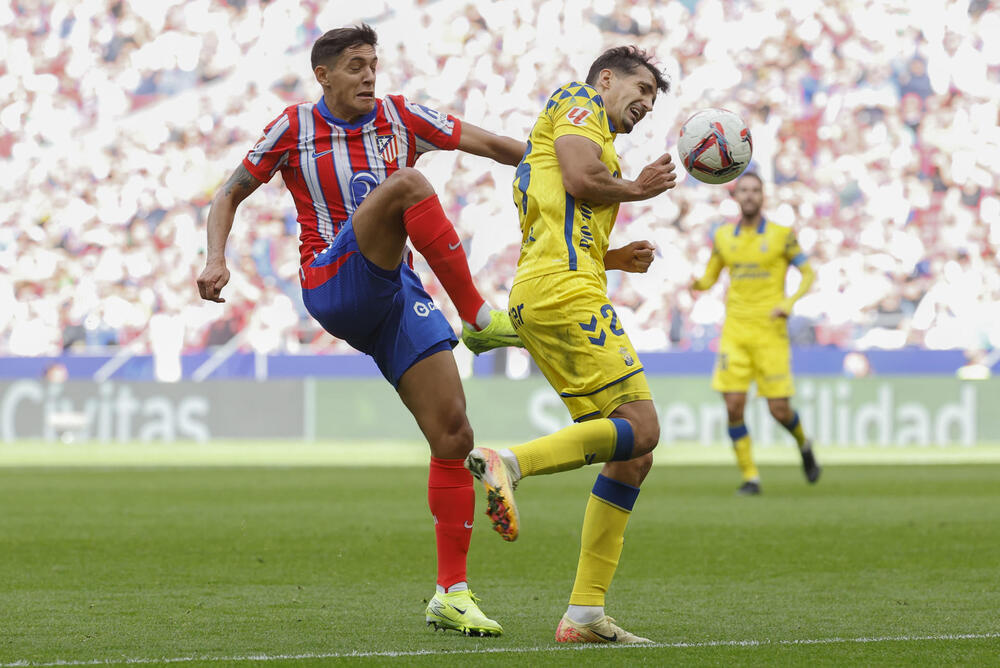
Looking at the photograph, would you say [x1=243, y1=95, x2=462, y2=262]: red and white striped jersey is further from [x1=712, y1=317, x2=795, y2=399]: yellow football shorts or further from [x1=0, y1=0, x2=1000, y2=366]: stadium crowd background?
[x1=0, y1=0, x2=1000, y2=366]: stadium crowd background

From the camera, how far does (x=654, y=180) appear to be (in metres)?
4.58

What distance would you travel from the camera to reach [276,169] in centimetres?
543

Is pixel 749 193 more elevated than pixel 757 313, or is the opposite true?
pixel 749 193

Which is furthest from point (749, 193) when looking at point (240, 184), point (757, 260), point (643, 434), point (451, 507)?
point (643, 434)

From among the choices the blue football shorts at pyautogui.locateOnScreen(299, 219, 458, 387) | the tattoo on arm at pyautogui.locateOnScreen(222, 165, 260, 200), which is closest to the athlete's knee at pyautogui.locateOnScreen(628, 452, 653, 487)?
the blue football shorts at pyautogui.locateOnScreen(299, 219, 458, 387)

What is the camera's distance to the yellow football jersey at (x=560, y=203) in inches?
186

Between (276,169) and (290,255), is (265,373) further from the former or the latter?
(276,169)

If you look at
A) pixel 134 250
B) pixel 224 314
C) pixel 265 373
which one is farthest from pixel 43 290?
pixel 265 373

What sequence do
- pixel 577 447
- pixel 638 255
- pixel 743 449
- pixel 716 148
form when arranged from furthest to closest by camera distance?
pixel 743 449 < pixel 716 148 < pixel 638 255 < pixel 577 447

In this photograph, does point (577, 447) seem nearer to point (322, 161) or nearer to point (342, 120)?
point (322, 161)

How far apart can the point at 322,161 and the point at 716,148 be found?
4.75 feet

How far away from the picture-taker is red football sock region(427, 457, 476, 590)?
16.8ft

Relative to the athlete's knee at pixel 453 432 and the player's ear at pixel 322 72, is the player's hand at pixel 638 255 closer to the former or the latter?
the athlete's knee at pixel 453 432

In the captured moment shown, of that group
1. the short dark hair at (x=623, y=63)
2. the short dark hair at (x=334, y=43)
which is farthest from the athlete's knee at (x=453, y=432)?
the short dark hair at (x=334, y=43)
